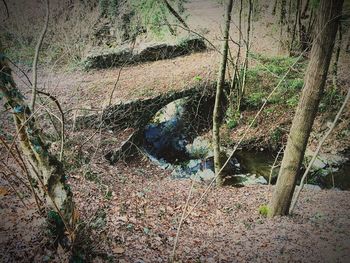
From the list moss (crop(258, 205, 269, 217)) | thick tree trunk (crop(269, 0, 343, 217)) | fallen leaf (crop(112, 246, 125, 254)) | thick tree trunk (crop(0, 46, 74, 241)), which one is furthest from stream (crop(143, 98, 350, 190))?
thick tree trunk (crop(0, 46, 74, 241))

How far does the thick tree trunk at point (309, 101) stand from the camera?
4.12 m

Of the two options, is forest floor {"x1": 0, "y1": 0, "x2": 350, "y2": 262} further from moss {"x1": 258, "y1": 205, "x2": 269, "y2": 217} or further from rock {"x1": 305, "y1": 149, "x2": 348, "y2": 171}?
rock {"x1": 305, "y1": 149, "x2": 348, "y2": 171}

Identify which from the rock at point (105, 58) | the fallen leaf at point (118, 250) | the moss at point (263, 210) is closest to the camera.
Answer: the fallen leaf at point (118, 250)

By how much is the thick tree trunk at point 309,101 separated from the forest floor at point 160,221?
0.61 m

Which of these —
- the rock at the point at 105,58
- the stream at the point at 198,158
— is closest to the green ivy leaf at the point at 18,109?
the stream at the point at 198,158

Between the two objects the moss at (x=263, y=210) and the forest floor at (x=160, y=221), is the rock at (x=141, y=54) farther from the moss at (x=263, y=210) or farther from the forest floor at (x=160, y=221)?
the moss at (x=263, y=210)

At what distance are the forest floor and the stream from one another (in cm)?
78

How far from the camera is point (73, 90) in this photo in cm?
1110

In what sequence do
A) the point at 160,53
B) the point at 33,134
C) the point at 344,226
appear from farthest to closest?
the point at 160,53 → the point at 344,226 → the point at 33,134

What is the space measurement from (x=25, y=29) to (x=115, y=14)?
4547mm

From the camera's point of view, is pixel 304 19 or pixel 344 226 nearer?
pixel 344 226

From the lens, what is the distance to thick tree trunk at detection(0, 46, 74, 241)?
380cm

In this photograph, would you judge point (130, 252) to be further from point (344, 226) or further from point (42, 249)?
point (344, 226)

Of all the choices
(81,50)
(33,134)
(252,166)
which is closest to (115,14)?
(81,50)
